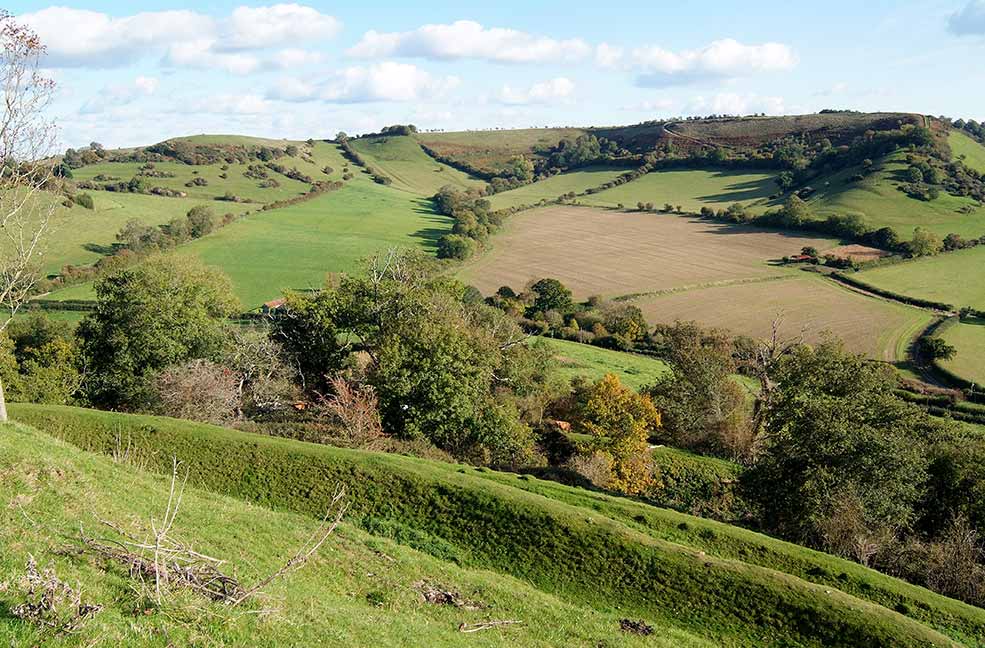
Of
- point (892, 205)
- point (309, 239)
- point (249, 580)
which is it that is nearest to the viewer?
point (249, 580)

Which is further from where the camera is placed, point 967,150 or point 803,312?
point 967,150

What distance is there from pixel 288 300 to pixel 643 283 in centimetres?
6721

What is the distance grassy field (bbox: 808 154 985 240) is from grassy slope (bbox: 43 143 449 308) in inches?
3284

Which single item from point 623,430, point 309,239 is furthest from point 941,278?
point 309,239

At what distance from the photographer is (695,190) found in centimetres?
16912

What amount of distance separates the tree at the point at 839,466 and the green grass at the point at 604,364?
2764 centimetres

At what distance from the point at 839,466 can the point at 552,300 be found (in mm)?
60274

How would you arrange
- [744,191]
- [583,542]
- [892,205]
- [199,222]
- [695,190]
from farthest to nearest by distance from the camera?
1. [695,190]
2. [744,191]
3. [892,205]
4. [199,222]
5. [583,542]

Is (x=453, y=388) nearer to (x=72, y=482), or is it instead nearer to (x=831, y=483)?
(x=831, y=483)

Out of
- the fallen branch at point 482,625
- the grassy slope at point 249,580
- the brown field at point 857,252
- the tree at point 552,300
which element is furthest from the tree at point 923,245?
the fallen branch at point 482,625

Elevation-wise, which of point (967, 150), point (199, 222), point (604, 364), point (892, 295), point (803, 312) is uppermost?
point (967, 150)

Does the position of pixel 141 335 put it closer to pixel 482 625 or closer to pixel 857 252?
pixel 482 625

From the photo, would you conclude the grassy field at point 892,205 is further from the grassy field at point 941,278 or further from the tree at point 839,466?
the tree at point 839,466

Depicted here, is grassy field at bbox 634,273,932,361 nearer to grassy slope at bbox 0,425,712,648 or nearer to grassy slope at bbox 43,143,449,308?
grassy slope at bbox 43,143,449,308
